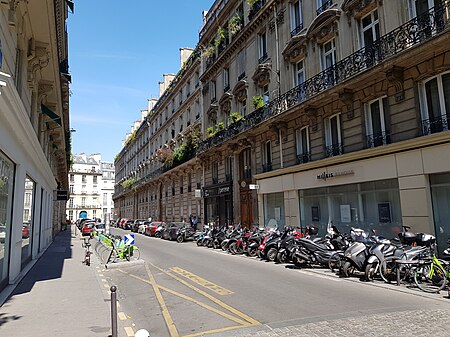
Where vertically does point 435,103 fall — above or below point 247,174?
above

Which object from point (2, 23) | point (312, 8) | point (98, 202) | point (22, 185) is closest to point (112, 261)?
point (22, 185)

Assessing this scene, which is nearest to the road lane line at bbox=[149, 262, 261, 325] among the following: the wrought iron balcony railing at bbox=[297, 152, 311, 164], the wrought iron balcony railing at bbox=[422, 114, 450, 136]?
the wrought iron balcony railing at bbox=[422, 114, 450, 136]

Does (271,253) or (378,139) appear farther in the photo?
(271,253)

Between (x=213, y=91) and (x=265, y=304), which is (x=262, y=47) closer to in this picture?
(x=213, y=91)

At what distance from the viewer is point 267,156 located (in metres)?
21.5

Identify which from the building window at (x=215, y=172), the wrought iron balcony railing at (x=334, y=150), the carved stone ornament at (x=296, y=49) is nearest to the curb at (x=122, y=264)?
the wrought iron balcony railing at (x=334, y=150)

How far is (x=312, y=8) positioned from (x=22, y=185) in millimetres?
15343

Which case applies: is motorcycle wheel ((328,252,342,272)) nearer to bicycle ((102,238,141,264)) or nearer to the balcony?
bicycle ((102,238,141,264))

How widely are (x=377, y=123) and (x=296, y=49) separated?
701 cm

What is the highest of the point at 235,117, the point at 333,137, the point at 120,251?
the point at 235,117

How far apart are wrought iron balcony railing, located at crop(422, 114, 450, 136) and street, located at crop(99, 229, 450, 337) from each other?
5615 mm

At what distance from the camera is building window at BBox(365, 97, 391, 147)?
13.3 meters

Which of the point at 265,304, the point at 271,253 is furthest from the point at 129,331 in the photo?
the point at 271,253

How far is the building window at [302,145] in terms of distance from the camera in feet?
58.0
